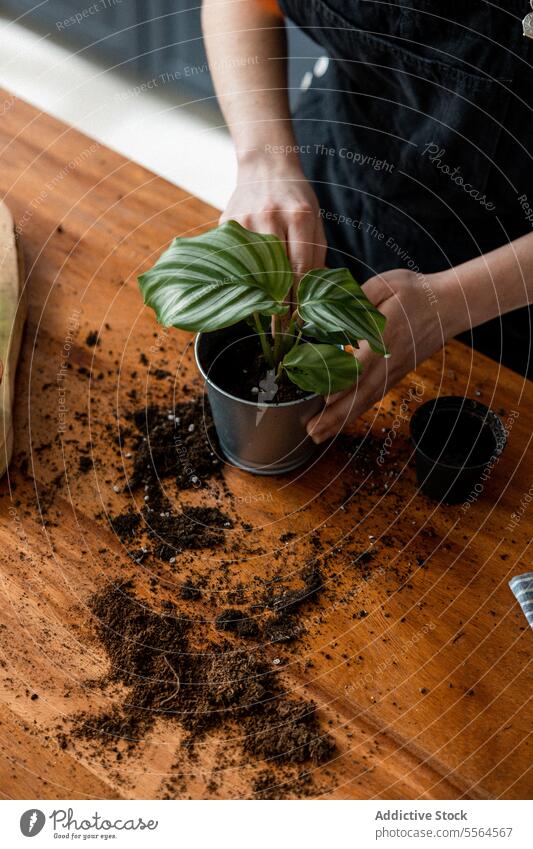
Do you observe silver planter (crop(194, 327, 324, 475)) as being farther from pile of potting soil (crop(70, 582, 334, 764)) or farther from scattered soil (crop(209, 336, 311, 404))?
pile of potting soil (crop(70, 582, 334, 764))

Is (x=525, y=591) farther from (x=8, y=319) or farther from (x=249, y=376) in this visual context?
(x=8, y=319)

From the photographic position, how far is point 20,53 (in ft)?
6.44

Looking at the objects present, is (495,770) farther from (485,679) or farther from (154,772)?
(154,772)

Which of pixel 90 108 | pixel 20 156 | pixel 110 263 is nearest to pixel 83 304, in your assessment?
pixel 110 263

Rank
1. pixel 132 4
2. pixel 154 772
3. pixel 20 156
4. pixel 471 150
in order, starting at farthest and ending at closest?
1. pixel 132 4
2. pixel 20 156
3. pixel 471 150
4. pixel 154 772

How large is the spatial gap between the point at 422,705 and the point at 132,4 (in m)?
1.79

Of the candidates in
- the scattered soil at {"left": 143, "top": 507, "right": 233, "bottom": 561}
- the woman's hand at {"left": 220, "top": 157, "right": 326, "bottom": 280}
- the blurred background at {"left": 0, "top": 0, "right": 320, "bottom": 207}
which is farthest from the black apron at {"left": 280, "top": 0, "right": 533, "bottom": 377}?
the blurred background at {"left": 0, "top": 0, "right": 320, "bottom": 207}

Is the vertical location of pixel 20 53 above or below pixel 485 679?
above

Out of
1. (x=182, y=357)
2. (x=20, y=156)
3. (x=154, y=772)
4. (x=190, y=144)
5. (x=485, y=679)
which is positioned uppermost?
(x=190, y=144)

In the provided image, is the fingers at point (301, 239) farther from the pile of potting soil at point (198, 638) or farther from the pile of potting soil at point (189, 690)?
the pile of potting soil at point (189, 690)

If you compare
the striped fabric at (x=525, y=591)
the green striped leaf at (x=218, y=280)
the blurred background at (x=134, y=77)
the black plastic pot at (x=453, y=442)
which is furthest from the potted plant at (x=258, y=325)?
the blurred background at (x=134, y=77)

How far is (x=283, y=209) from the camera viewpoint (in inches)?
32.3

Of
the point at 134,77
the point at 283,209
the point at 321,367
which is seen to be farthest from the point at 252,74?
the point at 134,77

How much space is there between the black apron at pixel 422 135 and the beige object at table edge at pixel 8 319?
36cm
